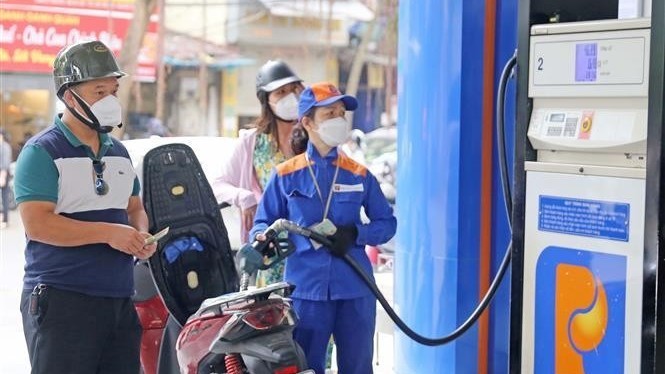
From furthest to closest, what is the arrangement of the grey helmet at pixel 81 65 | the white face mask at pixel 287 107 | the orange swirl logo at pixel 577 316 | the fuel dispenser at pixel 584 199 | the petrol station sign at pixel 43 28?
the petrol station sign at pixel 43 28 < the white face mask at pixel 287 107 < the grey helmet at pixel 81 65 < the orange swirl logo at pixel 577 316 < the fuel dispenser at pixel 584 199

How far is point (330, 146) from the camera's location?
376 centimetres

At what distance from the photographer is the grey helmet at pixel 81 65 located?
10.8ft

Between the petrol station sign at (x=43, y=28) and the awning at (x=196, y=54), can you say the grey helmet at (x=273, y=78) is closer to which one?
the petrol station sign at (x=43, y=28)

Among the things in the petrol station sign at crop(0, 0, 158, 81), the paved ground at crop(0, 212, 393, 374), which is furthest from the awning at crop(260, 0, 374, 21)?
the paved ground at crop(0, 212, 393, 374)

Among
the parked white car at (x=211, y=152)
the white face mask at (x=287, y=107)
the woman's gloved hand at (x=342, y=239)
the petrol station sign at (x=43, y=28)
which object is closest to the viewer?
the woman's gloved hand at (x=342, y=239)

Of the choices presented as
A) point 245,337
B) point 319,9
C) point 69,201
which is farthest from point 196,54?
point 245,337

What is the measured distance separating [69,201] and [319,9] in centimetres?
1863

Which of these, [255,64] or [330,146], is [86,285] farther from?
[255,64]

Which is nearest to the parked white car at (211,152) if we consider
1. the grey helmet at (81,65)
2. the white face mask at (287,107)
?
the white face mask at (287,107)

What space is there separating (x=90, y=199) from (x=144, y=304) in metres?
0.86

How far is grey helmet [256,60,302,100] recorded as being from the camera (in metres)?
4.36

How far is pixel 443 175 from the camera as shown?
4.55 metres

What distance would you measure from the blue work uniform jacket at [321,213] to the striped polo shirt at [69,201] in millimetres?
604

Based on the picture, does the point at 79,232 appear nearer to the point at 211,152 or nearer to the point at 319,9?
the point at 211,152
